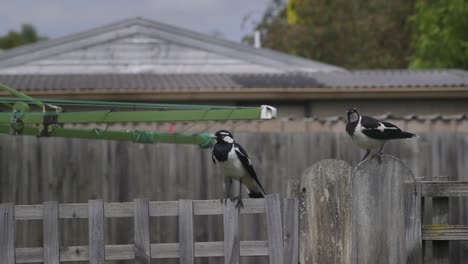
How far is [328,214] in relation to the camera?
249 inches

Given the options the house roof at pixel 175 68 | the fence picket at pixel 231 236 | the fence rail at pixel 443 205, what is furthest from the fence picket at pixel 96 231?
the house roof at pixel 175 68

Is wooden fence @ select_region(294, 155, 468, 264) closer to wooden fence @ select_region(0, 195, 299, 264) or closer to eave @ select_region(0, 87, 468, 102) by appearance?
wooden fence @ select_region(0, 195, 299, 264)

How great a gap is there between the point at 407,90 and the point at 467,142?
5.40 m

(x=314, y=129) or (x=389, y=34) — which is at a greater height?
(x=389, y=34)

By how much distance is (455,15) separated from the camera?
28531 millimetres

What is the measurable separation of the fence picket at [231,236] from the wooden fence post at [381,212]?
781 mm

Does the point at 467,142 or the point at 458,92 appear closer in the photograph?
the point at 467,142

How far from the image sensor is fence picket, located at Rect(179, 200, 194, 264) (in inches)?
251

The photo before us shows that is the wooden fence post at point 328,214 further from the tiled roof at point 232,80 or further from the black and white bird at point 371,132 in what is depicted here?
the tiled roof at point 232,80

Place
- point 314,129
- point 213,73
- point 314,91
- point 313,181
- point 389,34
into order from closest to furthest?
point 313,181, point 314,129, point 314,91, point 213,73, point 389,34

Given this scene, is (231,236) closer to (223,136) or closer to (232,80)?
(223,136)

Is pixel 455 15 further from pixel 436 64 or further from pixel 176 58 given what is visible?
pixel 176 58

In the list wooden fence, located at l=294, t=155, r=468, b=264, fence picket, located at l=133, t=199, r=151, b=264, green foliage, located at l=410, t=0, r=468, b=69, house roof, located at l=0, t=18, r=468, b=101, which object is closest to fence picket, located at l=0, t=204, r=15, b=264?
fence picket, located at l=133, t=199, r=151, b=264

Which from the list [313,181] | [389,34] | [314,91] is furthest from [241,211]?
[389,34]
